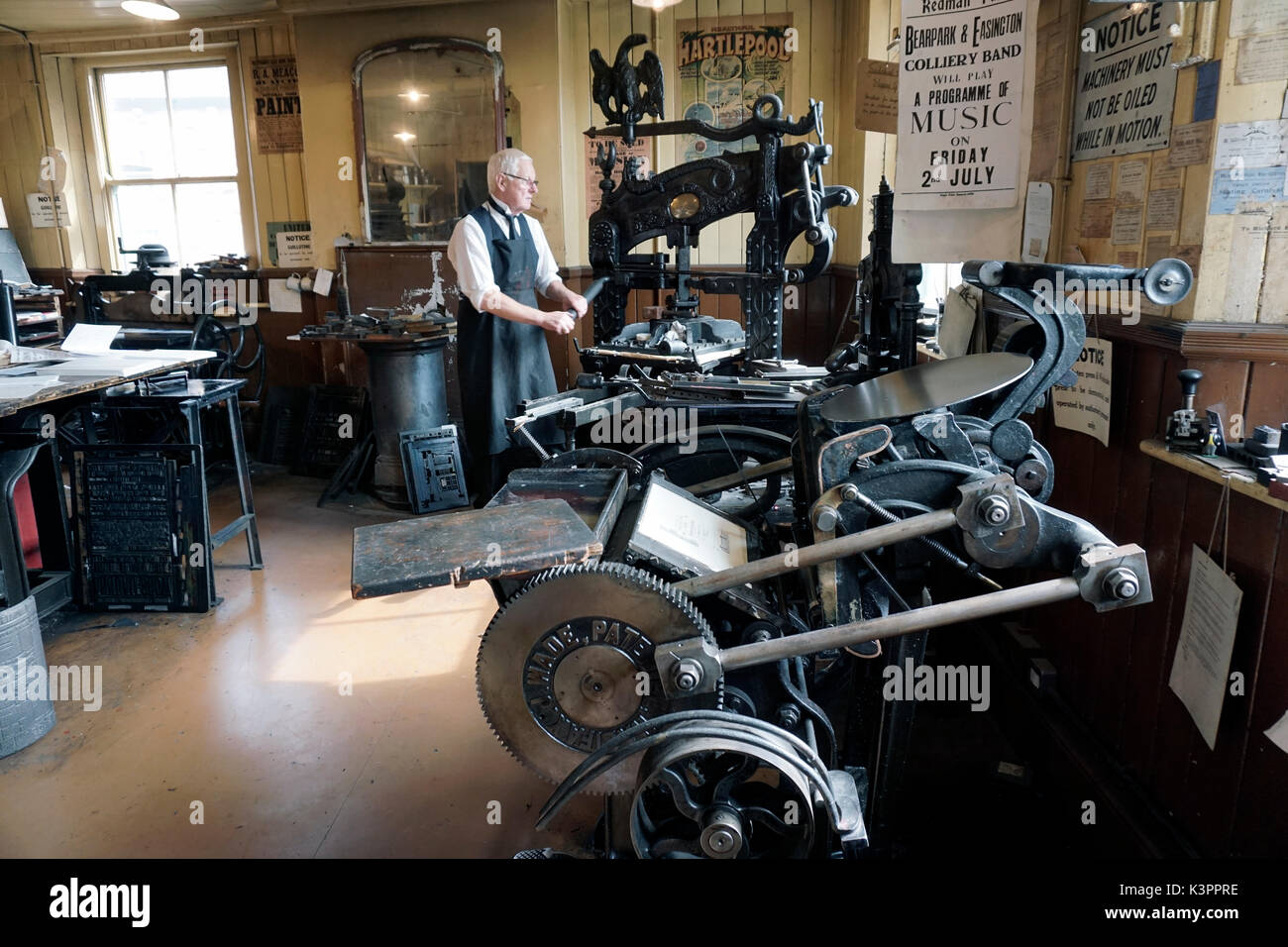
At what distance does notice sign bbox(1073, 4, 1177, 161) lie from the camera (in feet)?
5.78

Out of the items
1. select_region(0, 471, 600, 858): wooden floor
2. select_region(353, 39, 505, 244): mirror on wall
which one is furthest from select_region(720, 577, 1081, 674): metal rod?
select_region(353, 39, 505, 244): mirror on wall

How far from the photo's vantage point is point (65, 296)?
6.19 m

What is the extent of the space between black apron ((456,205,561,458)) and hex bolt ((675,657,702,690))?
240cm

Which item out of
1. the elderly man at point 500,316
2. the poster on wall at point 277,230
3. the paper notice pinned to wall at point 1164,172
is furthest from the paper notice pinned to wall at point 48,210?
the paper notice pinned to wall at point 1164,172

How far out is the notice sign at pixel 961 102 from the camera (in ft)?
6.02

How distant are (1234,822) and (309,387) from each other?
17.7ft

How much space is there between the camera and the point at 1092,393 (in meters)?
2.10

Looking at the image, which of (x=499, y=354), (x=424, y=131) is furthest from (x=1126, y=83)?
(x=424, y=131)

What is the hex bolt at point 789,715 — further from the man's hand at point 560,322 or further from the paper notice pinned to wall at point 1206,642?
the man's hand at point 560,322

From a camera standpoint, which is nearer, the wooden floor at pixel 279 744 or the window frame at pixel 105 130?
the wooden floor at pixel 279 744

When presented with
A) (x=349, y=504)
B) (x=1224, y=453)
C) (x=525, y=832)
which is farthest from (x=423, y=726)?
(x=349, y=504)

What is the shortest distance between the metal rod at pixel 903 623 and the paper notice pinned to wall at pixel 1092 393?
2.74 feet

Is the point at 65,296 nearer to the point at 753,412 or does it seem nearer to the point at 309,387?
the point at 309,387

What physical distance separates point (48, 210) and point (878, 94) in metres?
6.00
